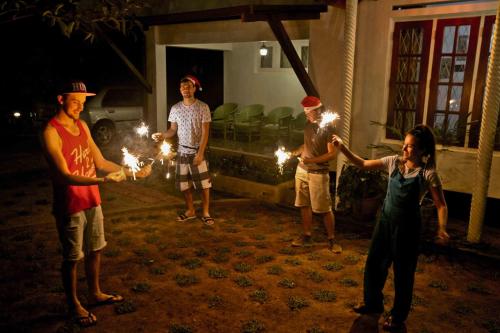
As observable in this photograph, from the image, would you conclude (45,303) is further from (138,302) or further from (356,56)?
(356,56)

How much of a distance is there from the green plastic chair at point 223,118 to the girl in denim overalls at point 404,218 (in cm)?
1090

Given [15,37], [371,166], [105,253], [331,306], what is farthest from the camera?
[15,37]

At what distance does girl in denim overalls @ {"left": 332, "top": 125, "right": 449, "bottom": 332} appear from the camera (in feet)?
13.1

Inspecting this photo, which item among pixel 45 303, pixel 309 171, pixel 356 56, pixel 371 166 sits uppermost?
pixel 356 56

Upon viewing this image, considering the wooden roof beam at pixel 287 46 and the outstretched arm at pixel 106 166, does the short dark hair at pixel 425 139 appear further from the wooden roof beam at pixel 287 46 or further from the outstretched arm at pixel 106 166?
the wooden roof beam at pixel 287 46

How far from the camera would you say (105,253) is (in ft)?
20.1

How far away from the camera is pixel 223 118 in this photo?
15.4 metres

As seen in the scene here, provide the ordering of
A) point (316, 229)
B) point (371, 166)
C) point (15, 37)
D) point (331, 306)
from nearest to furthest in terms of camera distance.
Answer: point (371, 166) < point (331, 306) < point (316, 229) < point (15, 37)

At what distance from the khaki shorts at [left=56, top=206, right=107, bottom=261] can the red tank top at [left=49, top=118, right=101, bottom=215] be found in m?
0.09

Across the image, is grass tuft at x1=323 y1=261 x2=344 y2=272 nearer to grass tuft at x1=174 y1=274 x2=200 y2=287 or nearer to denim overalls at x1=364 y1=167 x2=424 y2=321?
denim overalls at x1=364 y1=167 x2=424 y2=321

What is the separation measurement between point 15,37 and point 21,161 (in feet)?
23.2

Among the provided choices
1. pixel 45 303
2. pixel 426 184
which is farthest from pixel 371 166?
pixel 45 303

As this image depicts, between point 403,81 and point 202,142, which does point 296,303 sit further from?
point 403,81


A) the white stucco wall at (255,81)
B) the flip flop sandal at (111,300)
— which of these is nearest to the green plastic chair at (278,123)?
the white stucco wall at (255,81)
